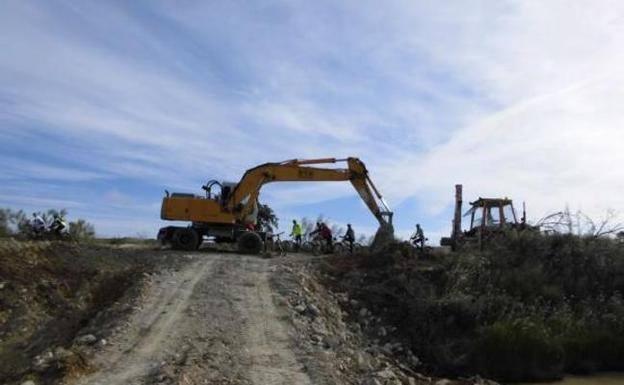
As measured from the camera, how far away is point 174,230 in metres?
25.2

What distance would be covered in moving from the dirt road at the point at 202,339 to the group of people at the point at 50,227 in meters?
11.0

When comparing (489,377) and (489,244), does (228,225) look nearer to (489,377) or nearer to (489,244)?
(489,244)

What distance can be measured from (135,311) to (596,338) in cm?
1210

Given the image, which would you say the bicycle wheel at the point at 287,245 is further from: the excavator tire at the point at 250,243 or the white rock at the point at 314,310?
the white rock at the point at 314,310

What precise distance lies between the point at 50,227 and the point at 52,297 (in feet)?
31.0

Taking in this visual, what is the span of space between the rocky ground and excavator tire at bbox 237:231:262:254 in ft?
8.44

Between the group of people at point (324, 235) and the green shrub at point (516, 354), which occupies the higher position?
the group of people at point (324, 235)

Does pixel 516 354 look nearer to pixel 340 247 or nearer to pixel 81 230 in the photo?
pixel 340 247

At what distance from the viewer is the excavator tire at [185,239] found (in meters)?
24.8

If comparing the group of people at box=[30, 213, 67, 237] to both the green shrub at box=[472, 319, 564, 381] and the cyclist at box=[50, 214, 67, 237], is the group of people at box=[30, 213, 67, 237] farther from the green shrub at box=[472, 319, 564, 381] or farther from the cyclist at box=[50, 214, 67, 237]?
the green shrub at box=[472, 319, 564, 381]

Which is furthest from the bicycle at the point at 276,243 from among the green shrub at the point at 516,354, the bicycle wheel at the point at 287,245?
the green shrub at the point at 516,354

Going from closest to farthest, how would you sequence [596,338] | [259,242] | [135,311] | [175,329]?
[175,329], [135,311], [596,338], [259,242]

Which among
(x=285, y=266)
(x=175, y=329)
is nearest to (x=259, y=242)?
(x=285, y=266)

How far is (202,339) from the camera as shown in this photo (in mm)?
11898
